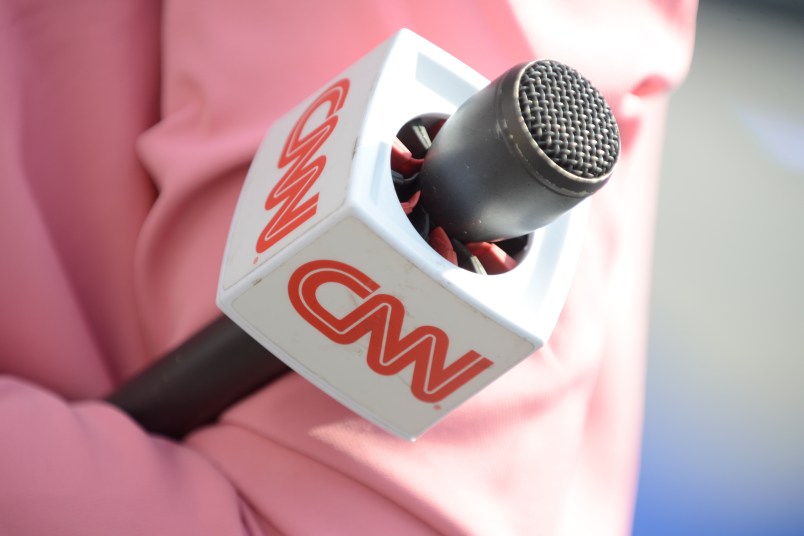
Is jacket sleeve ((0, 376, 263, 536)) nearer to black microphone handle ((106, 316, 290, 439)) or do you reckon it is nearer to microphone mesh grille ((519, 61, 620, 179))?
black microphone handle ((106, 316, 290, 439))

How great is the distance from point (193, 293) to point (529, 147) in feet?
0.85

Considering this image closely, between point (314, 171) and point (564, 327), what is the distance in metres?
0.25

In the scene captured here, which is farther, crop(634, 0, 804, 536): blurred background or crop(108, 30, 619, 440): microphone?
crop(634, 0, 804, 536): blurred background

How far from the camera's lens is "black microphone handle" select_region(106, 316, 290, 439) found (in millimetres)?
385

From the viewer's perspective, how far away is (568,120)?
264 mm

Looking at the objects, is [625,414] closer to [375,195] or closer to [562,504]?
[562,504]

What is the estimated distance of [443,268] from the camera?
30cm

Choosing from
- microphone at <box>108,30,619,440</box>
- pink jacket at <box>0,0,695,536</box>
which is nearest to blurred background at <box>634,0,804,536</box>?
pink jacket at <box>0,0,695,536</box>

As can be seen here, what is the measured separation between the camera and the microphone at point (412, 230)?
27 cm

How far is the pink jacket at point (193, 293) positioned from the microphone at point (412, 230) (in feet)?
0.21

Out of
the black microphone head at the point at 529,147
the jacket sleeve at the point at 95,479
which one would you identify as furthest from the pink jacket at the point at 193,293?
the black microphone head at the point at 529,147

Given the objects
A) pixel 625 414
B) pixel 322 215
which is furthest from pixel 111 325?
pixel 625 414

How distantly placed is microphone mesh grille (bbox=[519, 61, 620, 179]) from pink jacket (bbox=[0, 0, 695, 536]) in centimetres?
21

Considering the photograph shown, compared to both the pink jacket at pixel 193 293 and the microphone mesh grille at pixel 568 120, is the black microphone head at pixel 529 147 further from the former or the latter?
the pink jacket at pixel 193 293
